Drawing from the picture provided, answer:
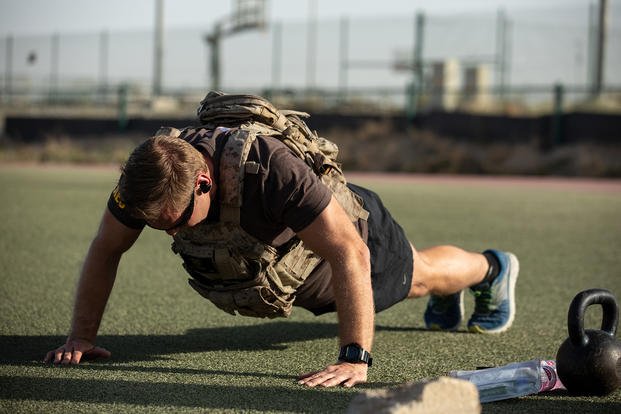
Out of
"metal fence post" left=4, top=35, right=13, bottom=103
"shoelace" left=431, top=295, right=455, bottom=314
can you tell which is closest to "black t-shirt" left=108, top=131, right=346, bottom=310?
"shoelace" left=431, top=295, right=455, bottom=314

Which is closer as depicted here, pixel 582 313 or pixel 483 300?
pixel 582 313

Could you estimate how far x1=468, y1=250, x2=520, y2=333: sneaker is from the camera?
4.73 m

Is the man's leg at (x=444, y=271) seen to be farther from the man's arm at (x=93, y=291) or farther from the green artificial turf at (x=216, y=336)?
the man's arm at (x=93, y=291)

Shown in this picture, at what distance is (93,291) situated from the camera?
3912mm

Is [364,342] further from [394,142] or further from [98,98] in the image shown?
[98,98]

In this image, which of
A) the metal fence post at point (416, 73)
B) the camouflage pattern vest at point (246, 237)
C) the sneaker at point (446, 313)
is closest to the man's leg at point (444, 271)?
the sneaker at point (446, 313)

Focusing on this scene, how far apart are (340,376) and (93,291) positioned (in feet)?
3.80

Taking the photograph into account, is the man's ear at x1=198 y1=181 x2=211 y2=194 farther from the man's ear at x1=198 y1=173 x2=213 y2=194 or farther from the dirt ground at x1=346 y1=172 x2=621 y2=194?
the dirt ground at x1=346 y1=172 x2=621 y2=194

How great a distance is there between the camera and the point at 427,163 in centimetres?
2061

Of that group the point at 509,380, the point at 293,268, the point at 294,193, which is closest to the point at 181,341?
the point at 293,268

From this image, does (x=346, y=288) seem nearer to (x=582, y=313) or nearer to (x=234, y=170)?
(x=234, y=170)

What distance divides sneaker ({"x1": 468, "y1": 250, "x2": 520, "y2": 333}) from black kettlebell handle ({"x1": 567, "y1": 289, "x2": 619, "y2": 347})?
125 cm

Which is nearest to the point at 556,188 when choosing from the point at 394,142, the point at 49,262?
the point at 394,142

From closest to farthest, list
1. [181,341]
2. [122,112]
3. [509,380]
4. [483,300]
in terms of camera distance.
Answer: [509,380]
[181,341]
[483,300]
[122,112]
